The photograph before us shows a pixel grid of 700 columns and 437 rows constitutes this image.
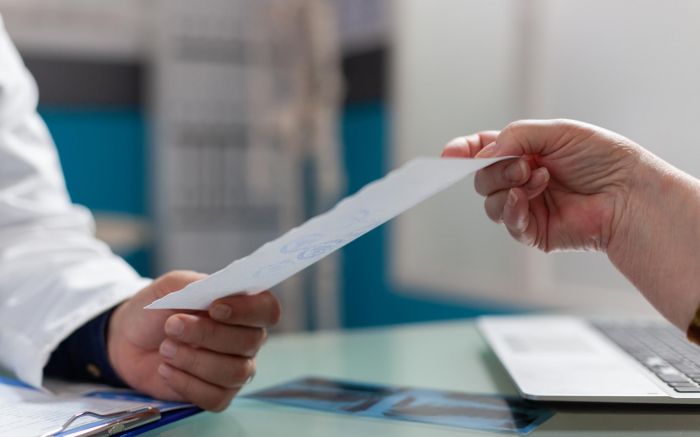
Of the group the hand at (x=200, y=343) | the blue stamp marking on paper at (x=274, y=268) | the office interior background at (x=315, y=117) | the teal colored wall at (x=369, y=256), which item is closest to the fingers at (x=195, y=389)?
the hand at (x=200, y=343)

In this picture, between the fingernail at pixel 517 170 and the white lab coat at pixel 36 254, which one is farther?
the white lab coat at pixel 36 254

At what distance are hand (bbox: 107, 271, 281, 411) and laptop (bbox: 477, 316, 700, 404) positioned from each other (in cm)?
24

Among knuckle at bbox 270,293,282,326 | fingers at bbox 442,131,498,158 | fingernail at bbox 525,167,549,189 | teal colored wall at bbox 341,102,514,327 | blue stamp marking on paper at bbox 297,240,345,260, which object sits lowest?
teal colored wall at bbox 341,102,514,327

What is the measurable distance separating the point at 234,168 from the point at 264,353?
268cm

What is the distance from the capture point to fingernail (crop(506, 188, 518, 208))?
0.69 meters

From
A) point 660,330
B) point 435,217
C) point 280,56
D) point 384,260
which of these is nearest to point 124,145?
point 280,56

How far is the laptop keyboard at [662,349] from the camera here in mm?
703

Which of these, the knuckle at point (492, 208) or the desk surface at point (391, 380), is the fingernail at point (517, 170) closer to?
the knuckle at point (492, 208)

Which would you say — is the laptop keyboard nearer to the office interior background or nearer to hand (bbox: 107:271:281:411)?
hand (bbox: 107:271:281:411)

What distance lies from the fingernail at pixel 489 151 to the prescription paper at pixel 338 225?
77 millimetres

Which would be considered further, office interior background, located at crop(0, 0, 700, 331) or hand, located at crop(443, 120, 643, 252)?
office interior background, located at crop(0, 0, 700, 331)

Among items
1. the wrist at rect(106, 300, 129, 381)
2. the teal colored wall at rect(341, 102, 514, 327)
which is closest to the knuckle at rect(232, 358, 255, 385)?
the wrist at rect(106, 300, 129, 381)

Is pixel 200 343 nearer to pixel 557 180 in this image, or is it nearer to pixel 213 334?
pixel 213 334

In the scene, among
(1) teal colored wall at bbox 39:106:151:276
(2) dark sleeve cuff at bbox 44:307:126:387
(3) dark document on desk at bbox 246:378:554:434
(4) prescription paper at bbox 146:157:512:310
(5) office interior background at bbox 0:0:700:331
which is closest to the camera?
(4) prescription paper at bbox 146:157:512:310
